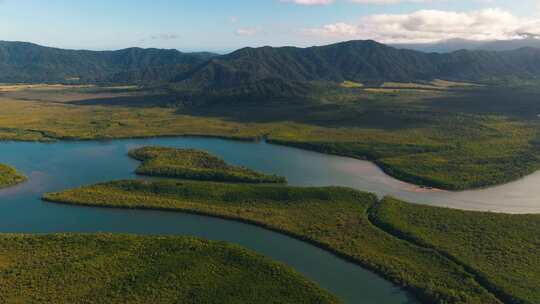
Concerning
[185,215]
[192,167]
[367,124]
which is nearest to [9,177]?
[192,167]

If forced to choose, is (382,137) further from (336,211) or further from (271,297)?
(271,297)

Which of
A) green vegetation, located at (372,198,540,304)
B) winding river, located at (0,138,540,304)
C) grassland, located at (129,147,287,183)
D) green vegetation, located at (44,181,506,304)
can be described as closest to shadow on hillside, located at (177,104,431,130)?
winding river, located at (0,138,540,304)

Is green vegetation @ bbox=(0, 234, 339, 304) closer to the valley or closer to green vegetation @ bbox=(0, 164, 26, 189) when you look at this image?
the valley

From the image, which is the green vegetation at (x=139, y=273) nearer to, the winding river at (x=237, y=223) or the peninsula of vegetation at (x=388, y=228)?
the winding river at (x=237, y=223)

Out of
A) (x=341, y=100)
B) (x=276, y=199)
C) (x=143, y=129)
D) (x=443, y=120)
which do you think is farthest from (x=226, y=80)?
(x=276, y=199)

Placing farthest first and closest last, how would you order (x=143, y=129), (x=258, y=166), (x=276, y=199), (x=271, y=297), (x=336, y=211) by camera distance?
(x=143, y=129) < (x=258, y=166) < (x=276, y=199) < (x=336, y=211) < (x=271, y=297)

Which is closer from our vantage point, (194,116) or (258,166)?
(258,166)
